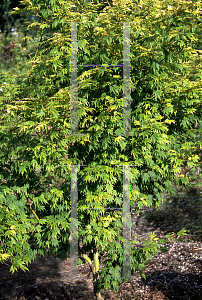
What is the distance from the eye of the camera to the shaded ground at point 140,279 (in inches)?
214

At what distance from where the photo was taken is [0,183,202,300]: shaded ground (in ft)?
17.8

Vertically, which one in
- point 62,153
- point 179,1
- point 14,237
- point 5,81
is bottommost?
point 14,237

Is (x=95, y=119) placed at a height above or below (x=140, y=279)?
above

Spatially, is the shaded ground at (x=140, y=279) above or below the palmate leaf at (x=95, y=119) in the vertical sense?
below

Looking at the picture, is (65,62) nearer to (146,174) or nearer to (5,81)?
(5,81)

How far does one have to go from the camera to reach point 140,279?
231 inches

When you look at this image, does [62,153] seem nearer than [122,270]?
Yes

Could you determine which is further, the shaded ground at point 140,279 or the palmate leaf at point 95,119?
the shaded ground at point 140,279

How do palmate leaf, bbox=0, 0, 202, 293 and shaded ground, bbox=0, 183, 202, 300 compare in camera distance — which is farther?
shaded ground, bbox=0, 183, 202, 300

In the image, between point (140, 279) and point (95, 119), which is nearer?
point (95, 119)

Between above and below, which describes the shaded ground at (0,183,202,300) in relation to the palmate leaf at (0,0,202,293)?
below

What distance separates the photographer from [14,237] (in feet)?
10.5

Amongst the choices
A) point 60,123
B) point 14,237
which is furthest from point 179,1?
point 14,237

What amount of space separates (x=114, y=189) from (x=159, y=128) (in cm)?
87
